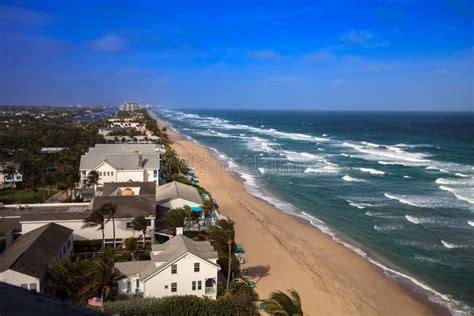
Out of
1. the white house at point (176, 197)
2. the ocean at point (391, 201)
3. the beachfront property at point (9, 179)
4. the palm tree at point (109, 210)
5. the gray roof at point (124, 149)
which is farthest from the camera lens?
Result: the gray roof at point (124, 149)

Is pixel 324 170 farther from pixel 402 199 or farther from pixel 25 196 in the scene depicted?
pixel 25 196

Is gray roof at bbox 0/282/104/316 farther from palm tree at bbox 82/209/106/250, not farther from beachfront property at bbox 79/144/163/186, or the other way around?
beachfront property at bbox 79/144/163/186

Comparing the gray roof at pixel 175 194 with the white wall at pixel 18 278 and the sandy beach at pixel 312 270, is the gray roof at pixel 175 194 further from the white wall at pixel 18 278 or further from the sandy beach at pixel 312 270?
the white wall at pixel 18 278

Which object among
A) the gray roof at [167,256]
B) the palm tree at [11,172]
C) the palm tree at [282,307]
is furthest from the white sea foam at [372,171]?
the palm tree at [282,307]

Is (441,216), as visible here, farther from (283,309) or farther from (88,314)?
(88,314)

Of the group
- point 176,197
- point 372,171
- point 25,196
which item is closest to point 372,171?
point 372,171
